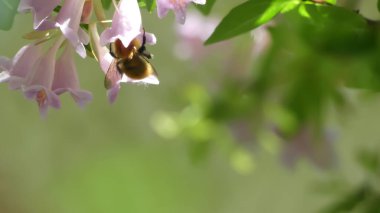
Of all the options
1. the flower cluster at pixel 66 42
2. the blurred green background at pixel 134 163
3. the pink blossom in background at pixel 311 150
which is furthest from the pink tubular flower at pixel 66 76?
the blurred green background at pixel 134 163

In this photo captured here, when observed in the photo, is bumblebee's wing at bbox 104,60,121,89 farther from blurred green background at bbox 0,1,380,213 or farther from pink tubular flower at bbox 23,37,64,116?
blurred green background at bbox 0,1,380,213

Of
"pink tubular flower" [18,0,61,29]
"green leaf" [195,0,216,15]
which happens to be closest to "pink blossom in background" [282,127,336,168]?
"green leaf" [195,0,216,15]

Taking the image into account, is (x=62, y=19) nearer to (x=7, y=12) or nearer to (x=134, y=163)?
(x=7, y=12)

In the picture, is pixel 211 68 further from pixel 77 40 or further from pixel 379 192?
pixel 77 40

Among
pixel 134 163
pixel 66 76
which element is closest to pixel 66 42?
pixel 66 76

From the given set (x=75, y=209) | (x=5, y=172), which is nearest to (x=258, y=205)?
(x=75, y=209)

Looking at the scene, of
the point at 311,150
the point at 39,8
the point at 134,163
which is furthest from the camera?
the point at 134,163
